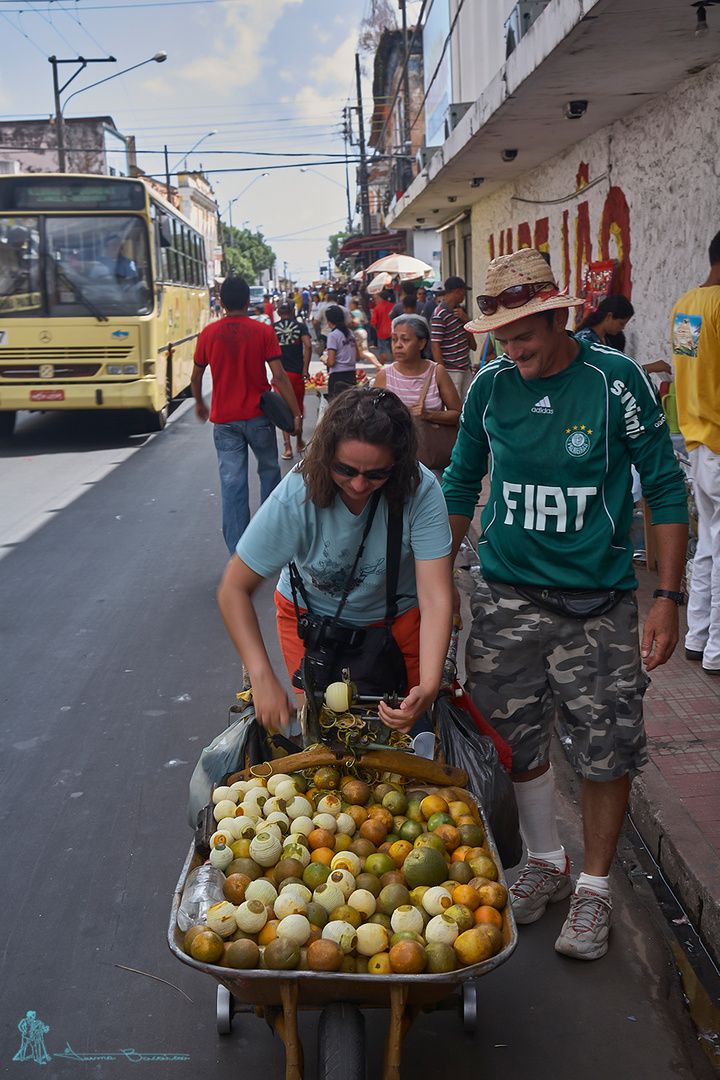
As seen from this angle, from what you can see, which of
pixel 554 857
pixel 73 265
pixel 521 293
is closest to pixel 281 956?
pixel 554 857

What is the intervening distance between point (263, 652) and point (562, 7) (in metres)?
4.74

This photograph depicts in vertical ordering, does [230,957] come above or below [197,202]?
below

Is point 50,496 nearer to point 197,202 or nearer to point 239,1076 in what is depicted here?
point 239,1076

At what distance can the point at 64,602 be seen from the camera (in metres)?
6.91

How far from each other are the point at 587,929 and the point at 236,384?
15.9 ft

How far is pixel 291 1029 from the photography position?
2.13 metres

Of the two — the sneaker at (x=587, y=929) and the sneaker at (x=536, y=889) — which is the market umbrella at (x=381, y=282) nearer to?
the sneaker at (x=536, y=889)

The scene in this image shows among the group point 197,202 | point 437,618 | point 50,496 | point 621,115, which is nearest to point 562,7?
point 621,115

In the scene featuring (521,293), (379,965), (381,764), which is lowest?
(379,965)

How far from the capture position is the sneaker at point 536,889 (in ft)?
10.8

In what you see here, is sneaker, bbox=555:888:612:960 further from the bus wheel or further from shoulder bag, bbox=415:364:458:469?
the bus wheel

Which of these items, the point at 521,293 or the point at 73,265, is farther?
the point at 73,265
